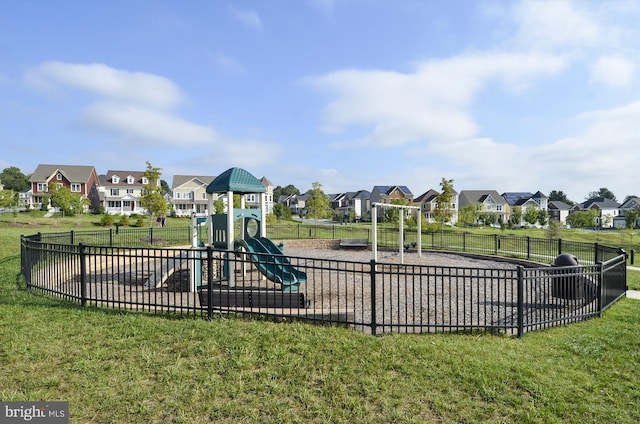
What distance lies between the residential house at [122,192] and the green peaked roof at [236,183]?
5554cm

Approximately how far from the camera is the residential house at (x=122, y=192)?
200 feet

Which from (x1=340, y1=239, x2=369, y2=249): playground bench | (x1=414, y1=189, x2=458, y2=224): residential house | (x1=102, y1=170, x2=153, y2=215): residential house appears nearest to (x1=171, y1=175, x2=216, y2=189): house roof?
(x1=102, y1=170, x2=153, y2=215): residential house

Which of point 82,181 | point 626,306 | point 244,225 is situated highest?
point 82,181

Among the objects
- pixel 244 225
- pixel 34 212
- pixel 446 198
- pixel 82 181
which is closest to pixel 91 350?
pixel 244 225

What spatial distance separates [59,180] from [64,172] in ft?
Result: 5.21

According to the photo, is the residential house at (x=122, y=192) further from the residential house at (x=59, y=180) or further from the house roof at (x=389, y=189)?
the house roof at (x=389, y=189)

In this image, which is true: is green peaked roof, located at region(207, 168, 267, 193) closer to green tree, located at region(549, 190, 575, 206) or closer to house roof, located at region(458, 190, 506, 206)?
house roof, located at region(458, 190, 506, 206)

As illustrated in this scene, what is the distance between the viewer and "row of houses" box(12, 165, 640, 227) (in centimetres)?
5984

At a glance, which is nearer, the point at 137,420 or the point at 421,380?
the point at 137,420

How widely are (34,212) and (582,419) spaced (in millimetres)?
65324

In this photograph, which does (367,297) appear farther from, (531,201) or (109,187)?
(531,201)

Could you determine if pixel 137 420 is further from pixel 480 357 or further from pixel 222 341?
pixel 480 357

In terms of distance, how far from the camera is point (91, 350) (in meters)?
4.87

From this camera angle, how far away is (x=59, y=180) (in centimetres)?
5972
